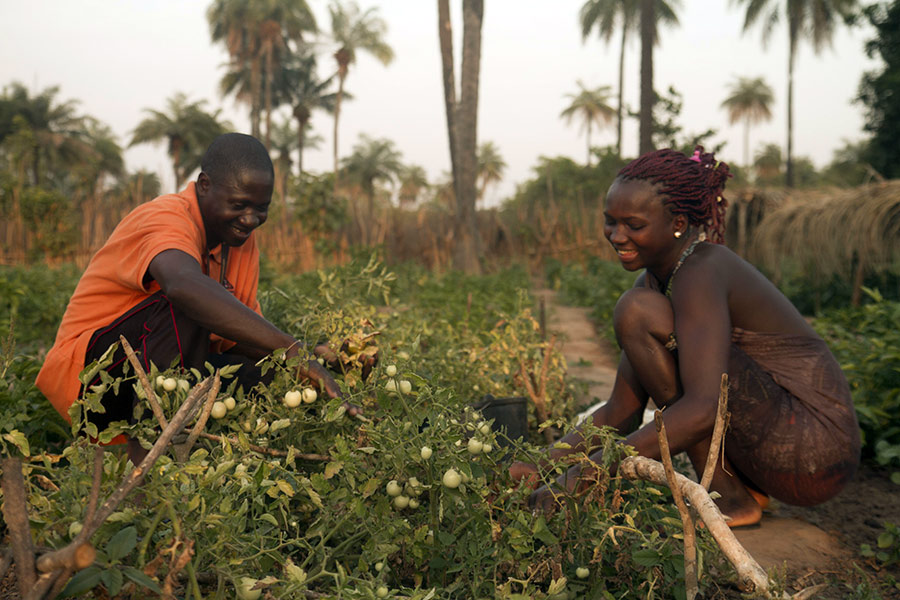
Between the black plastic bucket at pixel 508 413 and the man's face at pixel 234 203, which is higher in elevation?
the man's face at pixel 234 203

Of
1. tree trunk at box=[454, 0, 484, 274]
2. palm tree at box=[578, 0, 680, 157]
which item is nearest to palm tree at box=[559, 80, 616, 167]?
palm tree at box=[578, 0, 680, 157]

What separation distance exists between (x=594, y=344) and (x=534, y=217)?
386 inches

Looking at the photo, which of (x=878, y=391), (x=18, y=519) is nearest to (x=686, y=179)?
(x=878, y=391)

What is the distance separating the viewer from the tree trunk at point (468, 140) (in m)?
12.0

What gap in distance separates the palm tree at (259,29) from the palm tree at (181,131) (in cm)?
537

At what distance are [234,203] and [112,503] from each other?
145 centimetres

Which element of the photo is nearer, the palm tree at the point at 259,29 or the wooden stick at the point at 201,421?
the wooden stick at the point at 201,421

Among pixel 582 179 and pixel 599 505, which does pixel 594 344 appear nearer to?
pixel 599 505

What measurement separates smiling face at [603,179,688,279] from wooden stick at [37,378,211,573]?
153cm

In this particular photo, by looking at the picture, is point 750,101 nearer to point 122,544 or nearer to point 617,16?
point 617,16

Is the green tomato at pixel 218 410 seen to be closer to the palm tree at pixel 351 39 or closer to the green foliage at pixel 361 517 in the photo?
the green foliage at pixel 361 517

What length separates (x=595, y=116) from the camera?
4672 cm

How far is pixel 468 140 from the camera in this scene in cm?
1243

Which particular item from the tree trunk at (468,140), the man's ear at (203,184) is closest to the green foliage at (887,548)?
the man's ear at (203,184)
